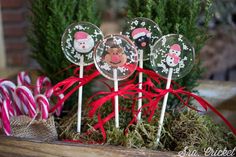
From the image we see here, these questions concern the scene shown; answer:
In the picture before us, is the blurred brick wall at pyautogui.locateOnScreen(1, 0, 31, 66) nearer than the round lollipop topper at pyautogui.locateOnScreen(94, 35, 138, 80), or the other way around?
the round lollipop topper at pyautogui.locateOnScreen(94, 35, 138, 80)

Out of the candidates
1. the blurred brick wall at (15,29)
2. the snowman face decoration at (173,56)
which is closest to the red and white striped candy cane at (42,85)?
the snowman face decoration at (173,56)

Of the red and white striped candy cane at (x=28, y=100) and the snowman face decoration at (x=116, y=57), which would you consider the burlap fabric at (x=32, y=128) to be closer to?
the red and white striped candy cane at (x=28, y=100)

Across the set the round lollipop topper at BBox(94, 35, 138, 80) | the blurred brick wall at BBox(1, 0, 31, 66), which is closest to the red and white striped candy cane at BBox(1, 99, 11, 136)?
the round lollipop topper at BBox(94, 35, 138, 80)

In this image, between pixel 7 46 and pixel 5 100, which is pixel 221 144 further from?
pixel 7 46

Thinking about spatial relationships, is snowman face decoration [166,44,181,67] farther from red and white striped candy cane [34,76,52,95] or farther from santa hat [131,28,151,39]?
red and white striped candy cane [34,76,52,95]

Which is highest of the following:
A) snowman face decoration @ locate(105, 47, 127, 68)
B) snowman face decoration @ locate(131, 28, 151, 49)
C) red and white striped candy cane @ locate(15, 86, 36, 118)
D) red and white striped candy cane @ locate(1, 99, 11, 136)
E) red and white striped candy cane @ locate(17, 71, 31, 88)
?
snowman face decoration @ locate(131, 28, 151, 49)

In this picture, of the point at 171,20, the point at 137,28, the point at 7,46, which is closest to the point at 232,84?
the point at 171,20

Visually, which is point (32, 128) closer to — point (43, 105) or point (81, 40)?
point (43, 105)
